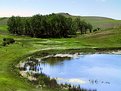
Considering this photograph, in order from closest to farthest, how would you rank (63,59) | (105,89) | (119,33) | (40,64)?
(105,89) < (40,64) < (63,59) < (119,33)

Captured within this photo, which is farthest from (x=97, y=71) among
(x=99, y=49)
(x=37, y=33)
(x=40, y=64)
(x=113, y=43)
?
(x=37, y=33)

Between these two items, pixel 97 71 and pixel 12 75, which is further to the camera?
pixel 97 71

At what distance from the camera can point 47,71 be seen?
6706 centimetres

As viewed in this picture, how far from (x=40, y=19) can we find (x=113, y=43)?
201 ft

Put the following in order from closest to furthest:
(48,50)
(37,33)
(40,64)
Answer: (40,64) < (48,50) < (37,33)

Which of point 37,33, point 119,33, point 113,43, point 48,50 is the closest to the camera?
point 48,50

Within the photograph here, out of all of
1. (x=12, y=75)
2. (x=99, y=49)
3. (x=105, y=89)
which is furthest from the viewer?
(x=99, y=49)

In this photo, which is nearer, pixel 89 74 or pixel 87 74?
pixel 87 74

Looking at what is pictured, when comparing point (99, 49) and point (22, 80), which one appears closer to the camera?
point (22, 80)

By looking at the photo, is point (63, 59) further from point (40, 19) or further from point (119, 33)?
point (40, 19)

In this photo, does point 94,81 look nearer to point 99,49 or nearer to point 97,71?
point 97,71

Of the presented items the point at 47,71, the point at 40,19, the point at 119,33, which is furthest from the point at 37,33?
the point at 47,71

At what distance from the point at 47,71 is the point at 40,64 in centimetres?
1089

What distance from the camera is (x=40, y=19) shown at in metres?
186
